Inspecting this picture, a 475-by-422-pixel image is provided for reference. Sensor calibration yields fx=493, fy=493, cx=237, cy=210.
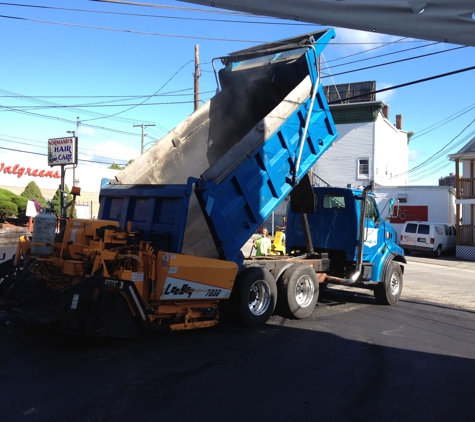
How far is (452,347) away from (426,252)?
19.8 m

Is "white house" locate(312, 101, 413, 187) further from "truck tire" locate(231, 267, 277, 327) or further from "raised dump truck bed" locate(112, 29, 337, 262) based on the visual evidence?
"truck tire" locate(231, 267, 277, 327)

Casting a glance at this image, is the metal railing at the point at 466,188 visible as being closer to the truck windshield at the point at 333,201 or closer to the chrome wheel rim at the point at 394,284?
the chrome wheel rim at the point at 394,284

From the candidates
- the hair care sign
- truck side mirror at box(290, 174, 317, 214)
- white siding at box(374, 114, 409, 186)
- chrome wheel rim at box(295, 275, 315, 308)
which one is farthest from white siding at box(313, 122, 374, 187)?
chrome wheel rim at box(295, 275, 315, 308)

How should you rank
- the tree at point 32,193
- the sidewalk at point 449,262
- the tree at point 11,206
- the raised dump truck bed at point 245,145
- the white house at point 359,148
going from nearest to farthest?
the raised dump truck bed at point 245,145
the sidewalk at point 449,262
the tree at point 11,206
the tree at point 32,193
the white house at point 359,148

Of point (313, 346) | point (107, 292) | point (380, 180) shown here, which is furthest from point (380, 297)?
point (380, 180)

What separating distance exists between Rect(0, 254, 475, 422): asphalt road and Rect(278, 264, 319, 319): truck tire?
0.92ft

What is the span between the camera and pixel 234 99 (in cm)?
964

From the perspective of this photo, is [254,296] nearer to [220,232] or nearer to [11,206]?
[220,232]

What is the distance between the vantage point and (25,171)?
124 feet

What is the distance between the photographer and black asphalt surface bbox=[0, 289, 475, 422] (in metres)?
4.43

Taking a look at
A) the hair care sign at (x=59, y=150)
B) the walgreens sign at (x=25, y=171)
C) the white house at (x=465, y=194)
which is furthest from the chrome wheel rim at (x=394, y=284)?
the walgreens sign at (x=25, y=171)

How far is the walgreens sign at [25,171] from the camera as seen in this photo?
3644 centimetres

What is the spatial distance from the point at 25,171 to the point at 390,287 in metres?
34.1

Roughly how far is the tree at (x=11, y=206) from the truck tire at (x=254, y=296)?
23788mm
